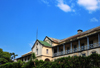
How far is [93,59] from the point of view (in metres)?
15.2

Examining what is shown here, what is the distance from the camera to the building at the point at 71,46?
26.8 m

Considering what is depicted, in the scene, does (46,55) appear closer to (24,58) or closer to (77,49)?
(77,49)

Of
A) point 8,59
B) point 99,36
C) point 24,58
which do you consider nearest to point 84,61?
point 99,36

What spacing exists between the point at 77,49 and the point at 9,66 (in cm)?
1456

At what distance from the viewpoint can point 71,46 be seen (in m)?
30.9

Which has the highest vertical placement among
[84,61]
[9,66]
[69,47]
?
[69,47]

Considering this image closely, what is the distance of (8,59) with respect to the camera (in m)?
45.7

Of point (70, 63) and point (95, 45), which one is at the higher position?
point (95, 45)

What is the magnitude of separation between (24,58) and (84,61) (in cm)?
3066

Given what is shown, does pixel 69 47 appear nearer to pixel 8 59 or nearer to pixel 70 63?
pixel 70 63

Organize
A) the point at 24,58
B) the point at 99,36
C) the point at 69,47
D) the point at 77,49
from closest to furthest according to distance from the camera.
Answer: the point at 99,36 < the point at 77,49 < the point at 69,47 < the point at 24,58

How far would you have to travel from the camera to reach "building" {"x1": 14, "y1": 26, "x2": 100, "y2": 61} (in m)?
26.8

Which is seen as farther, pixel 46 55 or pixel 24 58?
pixel 24 58

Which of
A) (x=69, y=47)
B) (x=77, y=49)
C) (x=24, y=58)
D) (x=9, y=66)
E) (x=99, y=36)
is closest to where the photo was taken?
(x=99, y=36)
